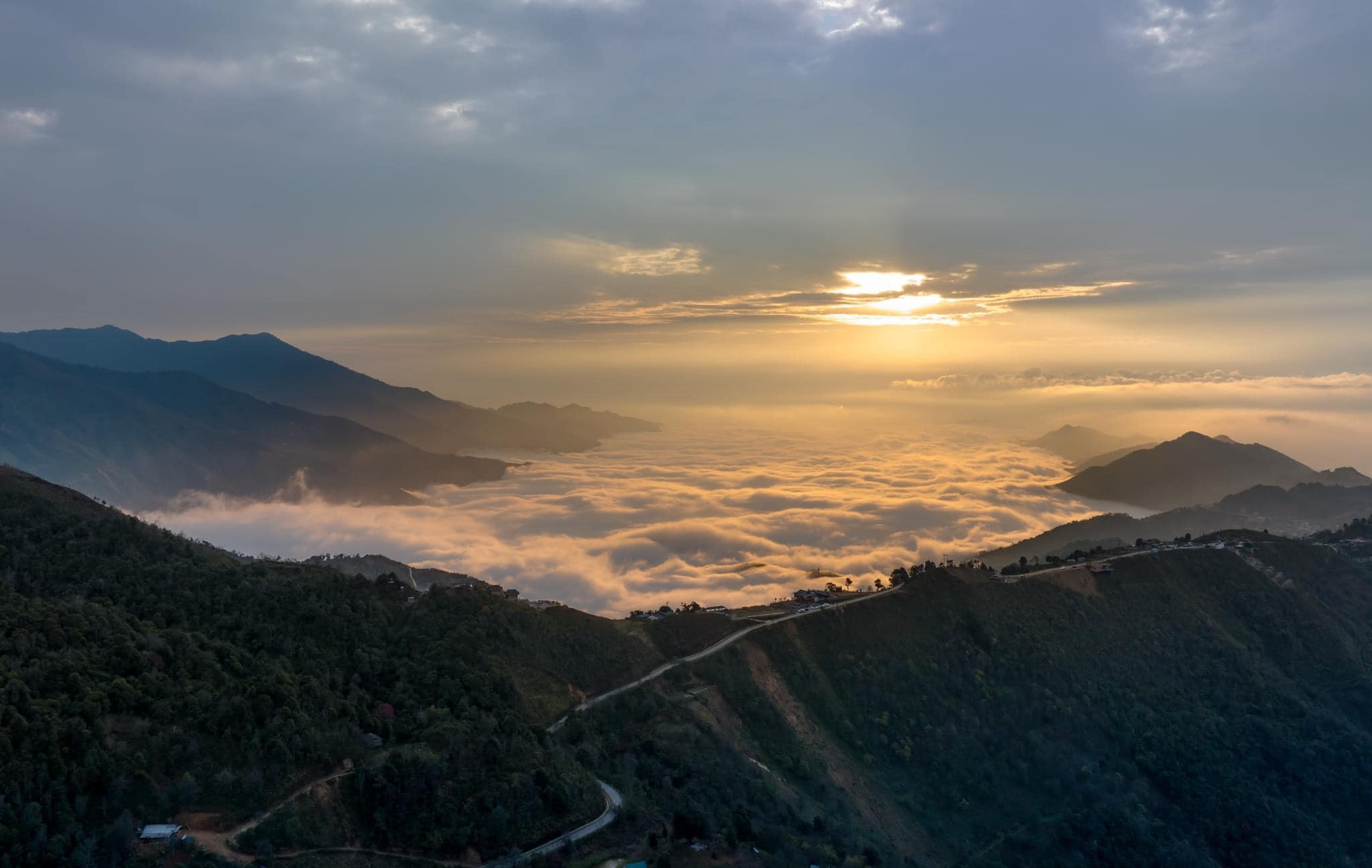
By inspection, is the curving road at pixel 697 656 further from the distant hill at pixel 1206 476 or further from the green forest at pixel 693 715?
the distant hill at pixel 1206 476

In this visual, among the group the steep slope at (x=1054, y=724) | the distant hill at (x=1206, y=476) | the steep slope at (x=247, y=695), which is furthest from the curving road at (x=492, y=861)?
the distant hill at (x=1206, y=476)

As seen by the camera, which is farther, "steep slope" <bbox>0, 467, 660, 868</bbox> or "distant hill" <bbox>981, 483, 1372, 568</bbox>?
"distant hill" <bbox>981, 483, 1372, 568</bbox>

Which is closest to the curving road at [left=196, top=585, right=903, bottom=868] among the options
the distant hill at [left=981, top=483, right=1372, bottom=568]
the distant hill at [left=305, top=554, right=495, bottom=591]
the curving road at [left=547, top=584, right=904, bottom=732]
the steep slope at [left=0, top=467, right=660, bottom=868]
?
the curving road at [left=547, top=584, right=904, bottom=732]

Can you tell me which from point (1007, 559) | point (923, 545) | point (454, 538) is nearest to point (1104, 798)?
point (1007, 559)

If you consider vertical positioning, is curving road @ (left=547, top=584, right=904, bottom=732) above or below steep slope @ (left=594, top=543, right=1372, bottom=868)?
above

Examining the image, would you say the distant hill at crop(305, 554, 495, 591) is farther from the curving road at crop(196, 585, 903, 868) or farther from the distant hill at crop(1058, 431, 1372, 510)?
the distant hill at crop(1058, 431, 1372, 510)

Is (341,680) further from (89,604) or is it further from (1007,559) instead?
(1007,559)

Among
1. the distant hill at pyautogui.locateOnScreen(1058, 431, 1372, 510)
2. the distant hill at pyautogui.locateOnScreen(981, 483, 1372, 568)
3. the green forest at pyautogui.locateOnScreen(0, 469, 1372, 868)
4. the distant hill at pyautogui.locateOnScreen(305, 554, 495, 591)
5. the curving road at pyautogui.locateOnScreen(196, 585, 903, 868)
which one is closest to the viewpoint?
the curving road at pyautogui.locateOnScreen(196, 585, 903, 868)
